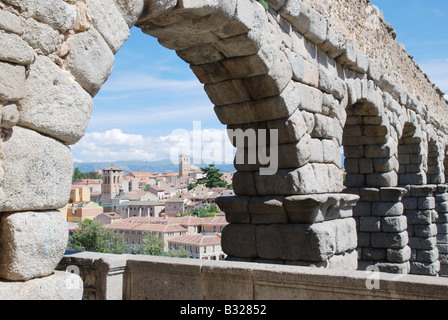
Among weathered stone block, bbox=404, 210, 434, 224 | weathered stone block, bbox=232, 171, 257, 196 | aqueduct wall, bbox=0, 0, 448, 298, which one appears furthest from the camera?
weathered stone block, bbox=404, 210, 434, 224

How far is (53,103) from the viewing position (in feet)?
Result: 8.60

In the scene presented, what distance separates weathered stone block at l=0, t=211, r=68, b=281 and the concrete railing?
1599mm

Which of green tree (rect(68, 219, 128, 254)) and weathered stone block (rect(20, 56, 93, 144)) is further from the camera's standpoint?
green tree (rect(68, 219, 128, 254))

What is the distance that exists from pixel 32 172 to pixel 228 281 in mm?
1944

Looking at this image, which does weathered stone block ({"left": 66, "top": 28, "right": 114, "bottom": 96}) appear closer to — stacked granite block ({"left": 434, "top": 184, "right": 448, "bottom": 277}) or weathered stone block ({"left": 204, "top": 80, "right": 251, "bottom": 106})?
weathered stone block ({"left": 204, "top": 80, "right": 251, "bottom": 106})

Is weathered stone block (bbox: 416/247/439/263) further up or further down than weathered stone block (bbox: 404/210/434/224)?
further down

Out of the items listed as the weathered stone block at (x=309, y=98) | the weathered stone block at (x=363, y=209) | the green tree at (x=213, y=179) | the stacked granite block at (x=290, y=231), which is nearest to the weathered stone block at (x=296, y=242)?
the stacked granite block at (x=290, y=231)

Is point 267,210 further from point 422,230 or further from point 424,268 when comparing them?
point 422,230

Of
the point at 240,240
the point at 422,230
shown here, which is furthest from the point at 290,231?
the point at 422,230

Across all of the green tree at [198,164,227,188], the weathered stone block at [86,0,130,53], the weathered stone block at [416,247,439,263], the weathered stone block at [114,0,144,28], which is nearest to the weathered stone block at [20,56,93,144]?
the weathered stone block at [86,0,130,53]

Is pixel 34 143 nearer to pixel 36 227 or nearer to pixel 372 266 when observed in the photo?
pixel 36 227

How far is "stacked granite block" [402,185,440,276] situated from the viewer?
39.2 feet

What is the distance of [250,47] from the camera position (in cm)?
502
